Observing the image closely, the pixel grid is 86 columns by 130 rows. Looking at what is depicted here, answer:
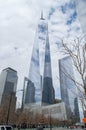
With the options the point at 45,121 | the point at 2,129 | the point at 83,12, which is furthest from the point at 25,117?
the point at 83,12

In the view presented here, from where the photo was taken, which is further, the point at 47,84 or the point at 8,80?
the point at 47,84

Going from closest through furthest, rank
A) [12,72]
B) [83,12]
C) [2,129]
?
1. [83,12]
2. [2,129]
3. [12,72]

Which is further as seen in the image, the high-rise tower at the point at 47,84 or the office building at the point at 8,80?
the high-rise tower at the point at 47,84

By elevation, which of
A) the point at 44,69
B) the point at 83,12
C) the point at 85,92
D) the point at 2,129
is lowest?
the point at 2,129

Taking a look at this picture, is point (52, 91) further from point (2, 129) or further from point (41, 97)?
point (2, 129)

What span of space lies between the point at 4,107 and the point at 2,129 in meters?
43.2

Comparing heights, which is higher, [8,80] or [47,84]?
[47,84]

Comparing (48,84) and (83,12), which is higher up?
(48,84)

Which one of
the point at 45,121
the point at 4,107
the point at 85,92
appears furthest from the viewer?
the point at 45,121

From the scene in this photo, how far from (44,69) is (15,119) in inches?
3041

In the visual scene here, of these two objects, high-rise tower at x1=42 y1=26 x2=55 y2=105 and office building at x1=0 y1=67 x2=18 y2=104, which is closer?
office building at x1=0 y1=67 x2=18 y2=104

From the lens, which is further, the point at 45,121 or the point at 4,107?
the point at 45,121

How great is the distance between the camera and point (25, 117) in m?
65.6

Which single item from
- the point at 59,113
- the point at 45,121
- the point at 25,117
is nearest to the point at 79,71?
the point at 25,117
